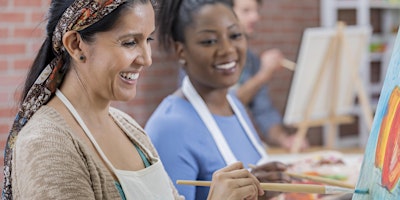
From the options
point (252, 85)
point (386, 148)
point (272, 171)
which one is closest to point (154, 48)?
point (252, 85)

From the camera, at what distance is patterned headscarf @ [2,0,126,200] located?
1347 mm

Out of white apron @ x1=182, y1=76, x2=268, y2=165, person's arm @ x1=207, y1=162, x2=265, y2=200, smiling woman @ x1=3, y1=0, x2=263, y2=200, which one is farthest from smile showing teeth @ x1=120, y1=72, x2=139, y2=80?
white apron @ x1=182, y1=76, x2=268, y2=165

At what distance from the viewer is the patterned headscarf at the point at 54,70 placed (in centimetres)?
135

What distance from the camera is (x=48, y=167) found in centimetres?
123

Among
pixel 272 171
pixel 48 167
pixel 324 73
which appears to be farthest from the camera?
pixel 324 73

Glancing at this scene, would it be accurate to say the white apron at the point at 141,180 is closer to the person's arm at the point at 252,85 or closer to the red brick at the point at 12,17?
the red brick at the point at 12,17

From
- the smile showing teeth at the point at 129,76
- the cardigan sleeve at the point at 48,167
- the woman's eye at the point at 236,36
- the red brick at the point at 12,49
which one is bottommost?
the cardigan sleeve at the point at 48,167

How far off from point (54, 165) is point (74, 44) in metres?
0.26

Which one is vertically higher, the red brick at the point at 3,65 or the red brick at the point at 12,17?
the red brick at the point at 12,17

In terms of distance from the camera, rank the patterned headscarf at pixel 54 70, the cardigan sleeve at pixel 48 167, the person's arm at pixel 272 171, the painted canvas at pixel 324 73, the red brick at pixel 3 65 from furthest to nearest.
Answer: the painted canvas at pixel 324 73 → the red brick at pixel 3 65 → the person's arm at pixel 272 171 → the patterned headscarf at pixel 54 70 → the cardigan sleeve at pixel 48 167

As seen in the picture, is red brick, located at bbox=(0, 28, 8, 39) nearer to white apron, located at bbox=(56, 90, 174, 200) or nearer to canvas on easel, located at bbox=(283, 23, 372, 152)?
canvas on easel, located at bbox=(283, 23, 372, 152)

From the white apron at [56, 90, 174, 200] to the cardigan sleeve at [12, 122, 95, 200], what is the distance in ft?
0.27

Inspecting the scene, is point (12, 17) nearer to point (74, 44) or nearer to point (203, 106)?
point (203, 106)

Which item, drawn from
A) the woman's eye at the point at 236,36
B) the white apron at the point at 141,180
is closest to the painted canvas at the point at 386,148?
the white apron at the point at 141,180
